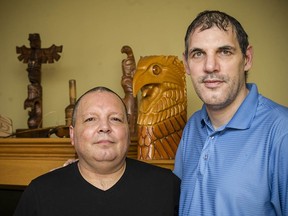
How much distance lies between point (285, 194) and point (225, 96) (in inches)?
13.7

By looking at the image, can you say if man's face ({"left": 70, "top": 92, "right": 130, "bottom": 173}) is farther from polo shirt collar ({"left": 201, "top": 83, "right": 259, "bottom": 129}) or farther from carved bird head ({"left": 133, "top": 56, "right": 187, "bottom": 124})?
polo shirt collar ({"left": 201, "top": 83, "right": 259, "bottom": 129})

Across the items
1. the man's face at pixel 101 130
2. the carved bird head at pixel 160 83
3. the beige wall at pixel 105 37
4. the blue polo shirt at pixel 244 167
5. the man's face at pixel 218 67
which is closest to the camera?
the blue polo shirt at pixel 244 167

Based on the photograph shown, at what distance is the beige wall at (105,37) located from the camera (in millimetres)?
1989

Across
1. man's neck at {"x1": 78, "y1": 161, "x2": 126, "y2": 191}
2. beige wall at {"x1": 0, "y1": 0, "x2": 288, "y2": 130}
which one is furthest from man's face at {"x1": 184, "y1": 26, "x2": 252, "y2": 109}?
beige wall at {"x1": 0, "y1": 0, "x2": 288, "y2": 130}

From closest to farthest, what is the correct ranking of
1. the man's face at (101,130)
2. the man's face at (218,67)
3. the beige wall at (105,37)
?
the man's face at (218,67), the man's face at (101,130), the beige wall at (105,37)

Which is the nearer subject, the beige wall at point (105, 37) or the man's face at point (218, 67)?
the man's face at point (218, 67)

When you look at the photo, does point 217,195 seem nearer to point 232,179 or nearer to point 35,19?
point 232,179

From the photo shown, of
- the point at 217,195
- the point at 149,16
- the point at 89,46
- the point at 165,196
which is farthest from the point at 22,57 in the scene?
the point at 217,195

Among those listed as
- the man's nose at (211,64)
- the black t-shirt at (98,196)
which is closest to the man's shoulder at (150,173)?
the black t-shirt at (98,196)

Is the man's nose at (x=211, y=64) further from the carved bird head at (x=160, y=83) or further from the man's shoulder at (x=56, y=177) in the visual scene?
the man's shoulder at (x=56, y=177)

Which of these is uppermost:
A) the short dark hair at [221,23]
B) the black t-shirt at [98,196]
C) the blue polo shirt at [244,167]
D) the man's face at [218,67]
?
the short dark hair at [221,23]

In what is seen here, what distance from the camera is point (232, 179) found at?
1081 millimetres

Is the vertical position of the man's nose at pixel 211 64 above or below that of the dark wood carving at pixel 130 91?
above

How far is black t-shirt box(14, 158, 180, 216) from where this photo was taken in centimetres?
119
